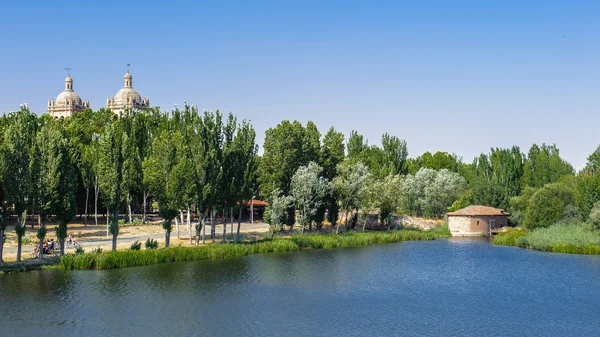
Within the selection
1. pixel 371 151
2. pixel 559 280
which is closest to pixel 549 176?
pixel 371 151

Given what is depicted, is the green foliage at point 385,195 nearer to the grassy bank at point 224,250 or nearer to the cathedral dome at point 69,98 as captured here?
the grassy bank at point 224,250

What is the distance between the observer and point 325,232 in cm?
7744

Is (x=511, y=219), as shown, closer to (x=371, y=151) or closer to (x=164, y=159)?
(x=371, y=151)

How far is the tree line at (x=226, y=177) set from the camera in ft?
157

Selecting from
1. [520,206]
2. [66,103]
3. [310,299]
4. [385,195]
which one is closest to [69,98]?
[66,103]

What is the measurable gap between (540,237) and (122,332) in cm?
5069

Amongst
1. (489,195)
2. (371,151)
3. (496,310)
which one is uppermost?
(371,151)

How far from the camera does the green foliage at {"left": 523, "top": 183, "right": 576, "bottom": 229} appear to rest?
72.9m

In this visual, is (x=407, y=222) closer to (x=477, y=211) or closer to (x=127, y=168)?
(x=477, y=211)

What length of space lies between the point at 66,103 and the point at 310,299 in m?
152

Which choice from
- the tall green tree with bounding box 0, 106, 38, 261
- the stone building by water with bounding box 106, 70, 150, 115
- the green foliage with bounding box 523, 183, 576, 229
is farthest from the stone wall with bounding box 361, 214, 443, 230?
the stone building by water with bounding box 106, 70, 150, 115

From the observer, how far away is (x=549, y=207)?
7331 cm

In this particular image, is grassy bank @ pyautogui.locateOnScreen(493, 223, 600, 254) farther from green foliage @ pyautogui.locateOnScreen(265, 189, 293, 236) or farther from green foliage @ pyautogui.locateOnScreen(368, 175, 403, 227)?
green foliage @ pyautogui.locateOnScreen(265, 189, 293, 236)

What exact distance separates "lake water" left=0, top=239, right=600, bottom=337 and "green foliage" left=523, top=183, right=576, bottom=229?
19.1 meters
